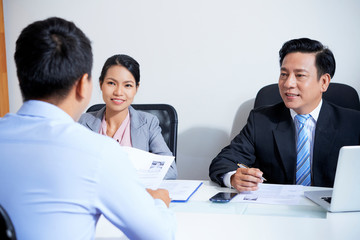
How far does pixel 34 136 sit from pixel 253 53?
85.7 inches

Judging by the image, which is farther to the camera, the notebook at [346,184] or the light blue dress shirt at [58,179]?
the notebook at [346,184]

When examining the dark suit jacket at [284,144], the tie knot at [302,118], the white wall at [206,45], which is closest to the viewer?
the dark suit jacket at [284,144]

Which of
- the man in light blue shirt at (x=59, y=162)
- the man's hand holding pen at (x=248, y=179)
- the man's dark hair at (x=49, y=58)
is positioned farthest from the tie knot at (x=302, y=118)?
the man's dark hair at (x=49, y=58)

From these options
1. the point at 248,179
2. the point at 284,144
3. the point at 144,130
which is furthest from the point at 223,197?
the point at 144,130

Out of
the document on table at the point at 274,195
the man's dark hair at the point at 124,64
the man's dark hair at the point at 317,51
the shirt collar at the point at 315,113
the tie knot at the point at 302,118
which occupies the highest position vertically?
the man's dark hair at the point at 317,51

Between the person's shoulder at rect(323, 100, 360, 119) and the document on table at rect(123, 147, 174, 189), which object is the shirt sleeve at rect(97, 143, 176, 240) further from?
the person's shoulder at rect(323, 100, 360, 119)

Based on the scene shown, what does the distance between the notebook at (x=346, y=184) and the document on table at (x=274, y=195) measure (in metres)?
0.13

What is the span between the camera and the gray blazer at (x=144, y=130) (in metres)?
2.13

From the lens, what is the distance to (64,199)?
755 mm

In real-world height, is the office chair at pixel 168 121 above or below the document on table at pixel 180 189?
above

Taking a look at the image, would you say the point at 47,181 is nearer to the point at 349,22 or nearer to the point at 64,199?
the point at 64,199

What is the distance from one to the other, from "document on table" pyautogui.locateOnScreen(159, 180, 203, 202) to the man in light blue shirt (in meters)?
0.55

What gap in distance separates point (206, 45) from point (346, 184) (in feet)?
5.87

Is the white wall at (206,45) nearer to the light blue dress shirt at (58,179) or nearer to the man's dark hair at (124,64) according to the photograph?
the man's dark hair at (124,64)
